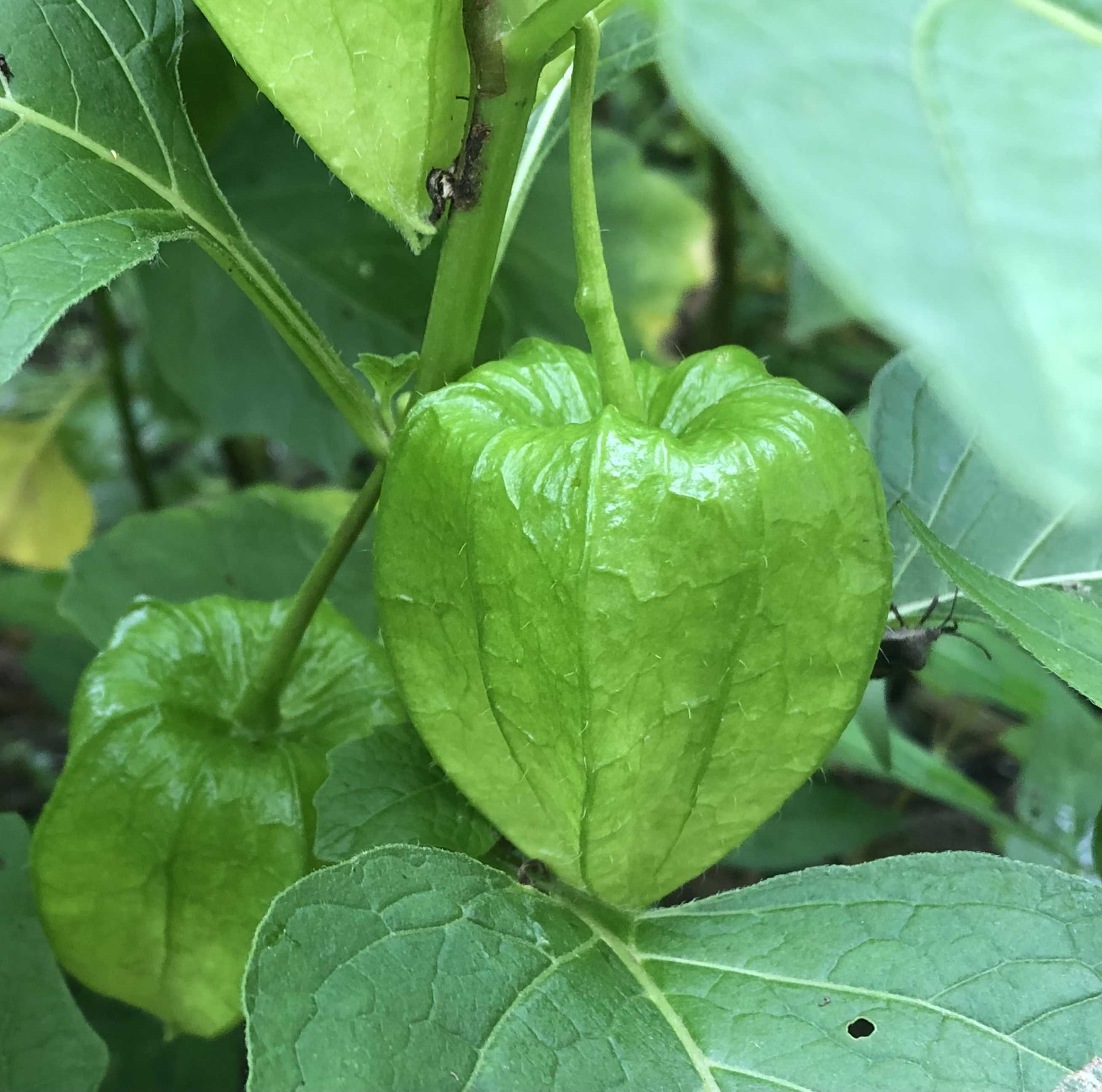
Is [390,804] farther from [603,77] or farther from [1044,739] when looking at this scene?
[1044,739]

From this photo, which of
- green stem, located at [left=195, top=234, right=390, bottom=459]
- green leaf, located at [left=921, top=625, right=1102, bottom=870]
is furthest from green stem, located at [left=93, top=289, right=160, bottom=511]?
green leaf, located at [left=921, top=625, right=1102, bottom=870]

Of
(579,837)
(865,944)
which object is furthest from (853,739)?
(579,837)

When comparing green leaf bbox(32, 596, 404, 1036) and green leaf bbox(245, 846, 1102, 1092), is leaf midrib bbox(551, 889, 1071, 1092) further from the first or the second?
green leaf bbox(32, 596, 404, 1036)

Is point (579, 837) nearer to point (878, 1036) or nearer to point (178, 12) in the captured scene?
point (878, 1036)

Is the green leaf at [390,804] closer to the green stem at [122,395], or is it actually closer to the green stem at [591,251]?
the green stem at [591,251]

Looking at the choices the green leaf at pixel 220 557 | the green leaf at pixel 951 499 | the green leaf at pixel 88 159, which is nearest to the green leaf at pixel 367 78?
the green leaf at pixel 88 159
